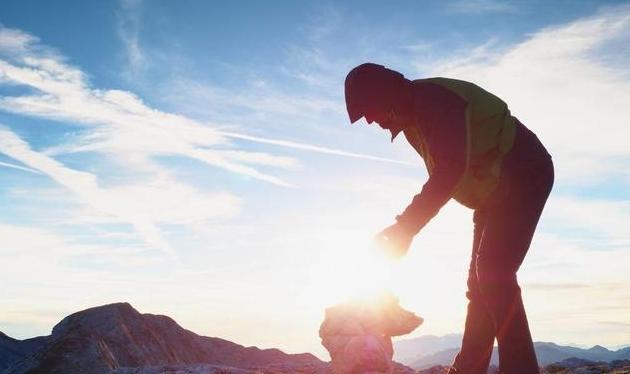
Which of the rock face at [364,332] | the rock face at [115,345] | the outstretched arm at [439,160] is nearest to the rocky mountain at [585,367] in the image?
the rock face at [364,332]

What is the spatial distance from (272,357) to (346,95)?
859 inches

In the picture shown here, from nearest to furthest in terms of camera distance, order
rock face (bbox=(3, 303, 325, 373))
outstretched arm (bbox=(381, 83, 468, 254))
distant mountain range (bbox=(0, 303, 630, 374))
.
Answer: outstretched arm (bbox=(381, 83, 468, 254))
distant mountain range (bbox=(0, 303, 630, 374))
rock face (bbox=(3, 303, 325, 373))

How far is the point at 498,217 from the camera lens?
4.30 metres

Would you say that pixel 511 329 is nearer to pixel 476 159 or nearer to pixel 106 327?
pixel 476 159

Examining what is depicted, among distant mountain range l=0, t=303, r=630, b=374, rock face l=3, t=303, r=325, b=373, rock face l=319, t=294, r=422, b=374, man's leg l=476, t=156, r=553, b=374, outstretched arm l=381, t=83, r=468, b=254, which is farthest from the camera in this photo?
rock face l=319, t=294, r=422, b=374

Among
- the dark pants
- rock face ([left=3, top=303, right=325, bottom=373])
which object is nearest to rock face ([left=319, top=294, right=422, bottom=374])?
rock face ([left=3, top=303, right=325, bottom=373])

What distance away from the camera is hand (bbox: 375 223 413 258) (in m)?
4.08

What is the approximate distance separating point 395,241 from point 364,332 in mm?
14162

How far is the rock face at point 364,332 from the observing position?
631 inches

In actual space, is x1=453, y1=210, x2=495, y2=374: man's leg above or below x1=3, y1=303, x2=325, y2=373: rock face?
below

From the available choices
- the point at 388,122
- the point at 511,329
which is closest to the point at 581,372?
the point at 511,329

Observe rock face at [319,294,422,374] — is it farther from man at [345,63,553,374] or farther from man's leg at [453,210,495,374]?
man at [345,63,553,374]

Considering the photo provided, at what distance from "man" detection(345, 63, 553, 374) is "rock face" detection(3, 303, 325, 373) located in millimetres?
11543

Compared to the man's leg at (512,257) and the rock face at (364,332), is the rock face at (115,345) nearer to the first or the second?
the rock face at (364,332)
